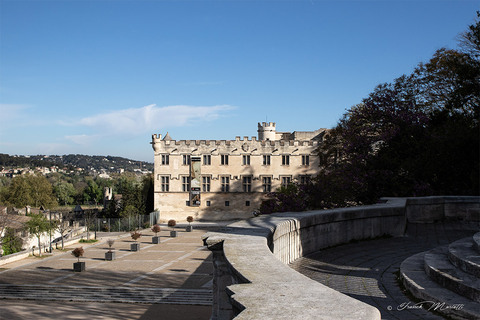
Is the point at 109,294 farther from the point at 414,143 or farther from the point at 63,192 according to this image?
the point at 63,192

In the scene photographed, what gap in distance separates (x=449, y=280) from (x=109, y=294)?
18382 mm

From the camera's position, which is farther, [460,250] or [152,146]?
[152,146]

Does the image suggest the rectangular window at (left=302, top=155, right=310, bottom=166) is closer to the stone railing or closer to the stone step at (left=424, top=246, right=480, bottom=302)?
the stone railing

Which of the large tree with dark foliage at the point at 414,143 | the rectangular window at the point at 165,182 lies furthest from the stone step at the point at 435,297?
the rectangular window at the point at 165,182

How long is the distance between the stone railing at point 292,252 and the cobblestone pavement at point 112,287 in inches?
375

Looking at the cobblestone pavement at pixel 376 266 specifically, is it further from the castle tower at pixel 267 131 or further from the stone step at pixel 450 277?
the castle tower at pixel 267 131

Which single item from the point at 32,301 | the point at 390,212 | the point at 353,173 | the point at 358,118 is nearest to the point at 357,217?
the point at 390,212

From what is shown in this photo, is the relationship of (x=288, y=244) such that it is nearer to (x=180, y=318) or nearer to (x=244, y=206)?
(x=180, y=318)

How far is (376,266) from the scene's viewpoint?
25.7 feet

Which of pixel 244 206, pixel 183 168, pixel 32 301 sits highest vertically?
pixel 183 168

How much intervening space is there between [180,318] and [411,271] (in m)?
12.5

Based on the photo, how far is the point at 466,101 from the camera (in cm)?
2145

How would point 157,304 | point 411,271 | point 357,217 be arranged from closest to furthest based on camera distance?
point 411,271 < point 357,217 < point 157,304

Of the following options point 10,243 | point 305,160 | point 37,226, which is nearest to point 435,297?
point 37,226
